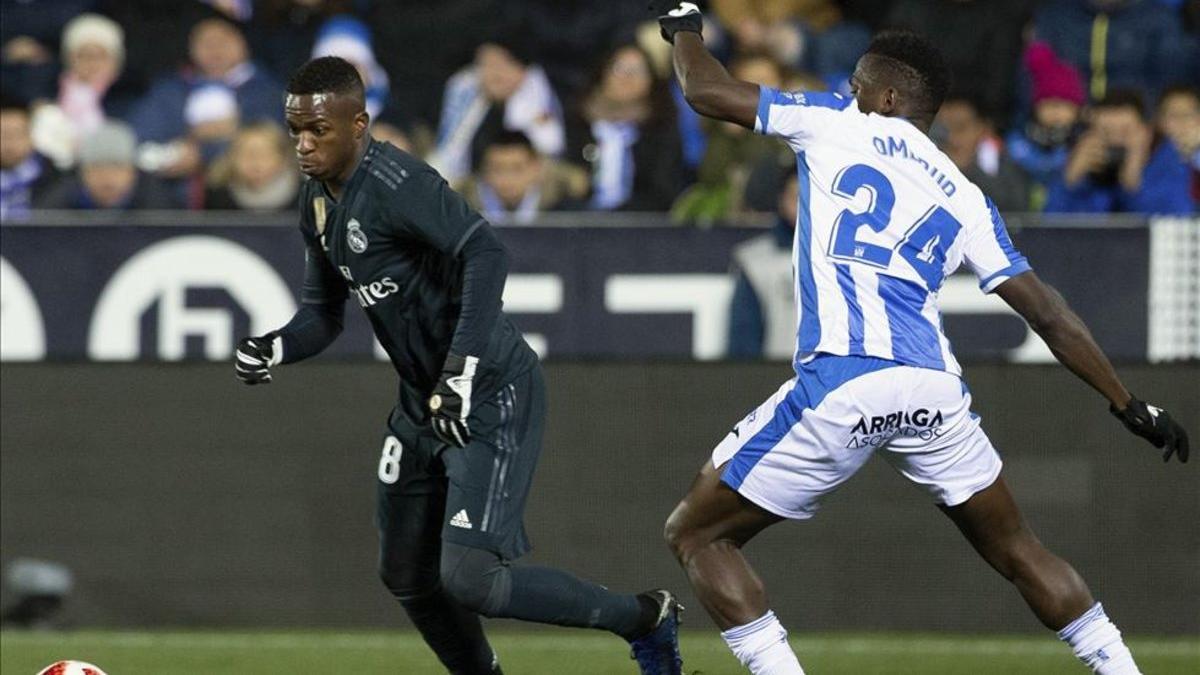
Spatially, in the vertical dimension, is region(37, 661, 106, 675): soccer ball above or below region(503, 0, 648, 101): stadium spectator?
below

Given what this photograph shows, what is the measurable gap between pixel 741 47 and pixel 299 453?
4483mm

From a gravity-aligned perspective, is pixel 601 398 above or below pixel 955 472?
below

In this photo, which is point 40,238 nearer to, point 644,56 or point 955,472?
point 644,56

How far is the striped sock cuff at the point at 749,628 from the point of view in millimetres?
6367

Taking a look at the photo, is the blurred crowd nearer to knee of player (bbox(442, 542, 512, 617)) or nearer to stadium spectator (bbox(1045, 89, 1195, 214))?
stadium spectator (bbox(1045, 89, 1195, 214))

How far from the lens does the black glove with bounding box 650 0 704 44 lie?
258 inches

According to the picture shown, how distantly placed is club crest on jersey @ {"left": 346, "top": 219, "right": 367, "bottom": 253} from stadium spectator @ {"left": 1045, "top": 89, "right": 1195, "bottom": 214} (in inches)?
222

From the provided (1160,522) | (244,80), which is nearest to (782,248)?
(1160,522)

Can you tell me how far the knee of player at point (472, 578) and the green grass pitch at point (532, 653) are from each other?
6.23 feet

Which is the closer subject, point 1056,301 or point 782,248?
point 1056,301

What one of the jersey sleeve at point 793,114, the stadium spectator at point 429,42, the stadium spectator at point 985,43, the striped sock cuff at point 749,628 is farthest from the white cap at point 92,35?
the striped sock cuff at point 749,628

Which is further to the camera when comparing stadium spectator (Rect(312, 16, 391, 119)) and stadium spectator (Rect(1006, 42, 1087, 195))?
stadium spectator (Rect(312, 16, 391, 119))

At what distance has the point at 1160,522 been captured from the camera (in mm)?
9398

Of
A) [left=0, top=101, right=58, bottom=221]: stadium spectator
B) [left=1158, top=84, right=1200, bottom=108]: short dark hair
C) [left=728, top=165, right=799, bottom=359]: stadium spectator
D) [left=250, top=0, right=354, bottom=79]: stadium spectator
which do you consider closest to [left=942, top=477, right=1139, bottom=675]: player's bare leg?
[left=728, top=165, right=799, bottom=359]: stadium spectator
